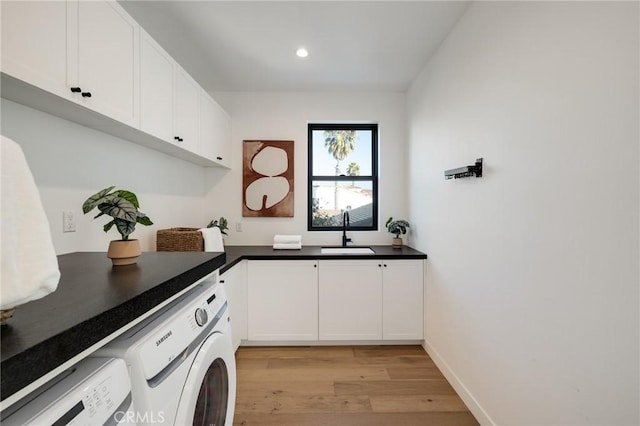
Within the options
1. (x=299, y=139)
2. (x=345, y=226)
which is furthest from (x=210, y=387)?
(x=299, y=139)

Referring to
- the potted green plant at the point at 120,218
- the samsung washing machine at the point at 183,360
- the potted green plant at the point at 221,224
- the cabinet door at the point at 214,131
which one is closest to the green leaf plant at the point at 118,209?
the potted green plant at the point at 120,218

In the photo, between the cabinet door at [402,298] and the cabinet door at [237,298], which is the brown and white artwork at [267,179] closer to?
the cabinet door at [237,298]

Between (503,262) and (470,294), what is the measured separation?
1.28 feet

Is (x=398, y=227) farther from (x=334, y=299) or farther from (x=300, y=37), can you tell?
(x=300, y=37)

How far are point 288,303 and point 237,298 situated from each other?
1.49ft

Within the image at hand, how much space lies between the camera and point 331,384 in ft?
6.23

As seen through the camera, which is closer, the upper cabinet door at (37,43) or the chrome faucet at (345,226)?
the upper cabinet door at (37,43)

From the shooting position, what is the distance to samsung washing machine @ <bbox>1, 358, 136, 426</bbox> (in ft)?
1.43

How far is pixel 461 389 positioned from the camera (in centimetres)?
175

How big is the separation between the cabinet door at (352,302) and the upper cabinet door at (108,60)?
178cm

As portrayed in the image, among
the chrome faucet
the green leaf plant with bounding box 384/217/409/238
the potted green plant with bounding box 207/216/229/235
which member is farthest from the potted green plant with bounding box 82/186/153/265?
the green leaf plant with bounding box 384/217/409/238

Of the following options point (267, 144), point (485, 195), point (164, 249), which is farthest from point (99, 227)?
point (485, 195)

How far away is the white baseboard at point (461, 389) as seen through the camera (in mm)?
1520

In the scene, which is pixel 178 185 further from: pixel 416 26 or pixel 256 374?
pixel 416 26
